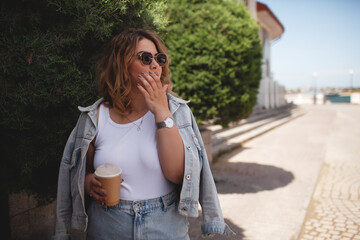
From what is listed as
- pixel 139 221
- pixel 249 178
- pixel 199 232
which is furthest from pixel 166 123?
pixel 249 178

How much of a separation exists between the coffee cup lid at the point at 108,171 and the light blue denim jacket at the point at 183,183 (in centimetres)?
20

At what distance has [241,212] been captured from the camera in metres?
4.27

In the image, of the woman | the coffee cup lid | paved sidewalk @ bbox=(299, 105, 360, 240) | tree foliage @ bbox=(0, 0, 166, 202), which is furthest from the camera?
paved sidewalk @ bbox=(299, 105, 360, 240)

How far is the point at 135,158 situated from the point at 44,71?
38.4 inches

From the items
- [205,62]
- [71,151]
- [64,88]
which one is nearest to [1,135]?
[64,88]

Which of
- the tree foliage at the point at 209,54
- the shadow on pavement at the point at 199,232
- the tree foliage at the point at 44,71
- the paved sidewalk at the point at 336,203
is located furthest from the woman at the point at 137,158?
the tree foliage at the point at 209,54

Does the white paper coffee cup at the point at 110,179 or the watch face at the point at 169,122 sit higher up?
the watch face at the point at 169,122

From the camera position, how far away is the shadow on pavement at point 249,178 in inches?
214

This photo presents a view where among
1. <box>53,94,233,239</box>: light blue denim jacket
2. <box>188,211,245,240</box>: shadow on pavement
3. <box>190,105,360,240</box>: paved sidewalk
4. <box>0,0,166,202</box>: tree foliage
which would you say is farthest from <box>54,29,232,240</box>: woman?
<box>190,105,360,240</box>: paved sidewalk

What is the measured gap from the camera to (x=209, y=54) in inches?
183

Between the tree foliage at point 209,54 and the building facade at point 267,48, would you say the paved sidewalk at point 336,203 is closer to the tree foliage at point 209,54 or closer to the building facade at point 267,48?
the tree foliage at point 209,54

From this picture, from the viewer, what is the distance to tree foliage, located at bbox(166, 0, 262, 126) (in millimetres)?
4613

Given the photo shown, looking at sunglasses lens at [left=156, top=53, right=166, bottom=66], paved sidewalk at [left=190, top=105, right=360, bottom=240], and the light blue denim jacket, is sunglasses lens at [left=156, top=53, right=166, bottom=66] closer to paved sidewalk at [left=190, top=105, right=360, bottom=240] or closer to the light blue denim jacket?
the light blue denim jacket

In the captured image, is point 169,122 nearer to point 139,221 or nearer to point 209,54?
point 139,221
